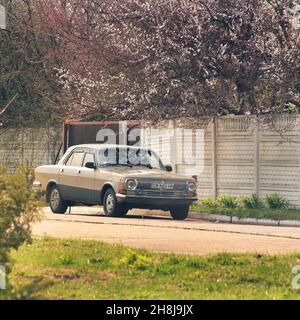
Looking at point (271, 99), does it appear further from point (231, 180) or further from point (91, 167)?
point (91, 167)

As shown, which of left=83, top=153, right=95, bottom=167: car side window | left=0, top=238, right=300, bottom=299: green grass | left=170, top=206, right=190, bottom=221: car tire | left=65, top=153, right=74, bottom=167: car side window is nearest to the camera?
left=0, top=238, right=300, bottom=299: green grass

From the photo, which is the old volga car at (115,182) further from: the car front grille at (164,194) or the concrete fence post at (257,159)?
the concrete fence post at (257,159)

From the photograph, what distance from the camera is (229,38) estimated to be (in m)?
28.9

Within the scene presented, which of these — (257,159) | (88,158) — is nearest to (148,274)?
(88,158)

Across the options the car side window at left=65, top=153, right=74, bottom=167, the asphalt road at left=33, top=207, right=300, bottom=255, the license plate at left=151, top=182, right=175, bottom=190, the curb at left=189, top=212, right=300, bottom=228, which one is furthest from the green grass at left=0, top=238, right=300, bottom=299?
the car side window at left=65, top=153, right=74, bottom=167

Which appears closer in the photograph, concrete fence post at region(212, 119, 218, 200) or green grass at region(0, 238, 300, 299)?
green grass at region(0, 238, 300, 299)

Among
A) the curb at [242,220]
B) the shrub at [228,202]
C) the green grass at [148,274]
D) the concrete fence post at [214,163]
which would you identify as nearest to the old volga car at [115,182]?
the curb at [242,220]

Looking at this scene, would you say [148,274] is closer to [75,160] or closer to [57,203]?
[75,160]

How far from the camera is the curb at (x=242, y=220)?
84.6 ft

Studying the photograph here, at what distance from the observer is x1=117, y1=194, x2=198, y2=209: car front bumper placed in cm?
2577

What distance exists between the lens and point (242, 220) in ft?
88.1

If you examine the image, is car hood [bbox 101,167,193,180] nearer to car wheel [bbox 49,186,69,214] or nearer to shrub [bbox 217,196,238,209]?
car wheel [bbox 49,186,69,214]

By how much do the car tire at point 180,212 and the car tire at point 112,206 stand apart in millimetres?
1213
